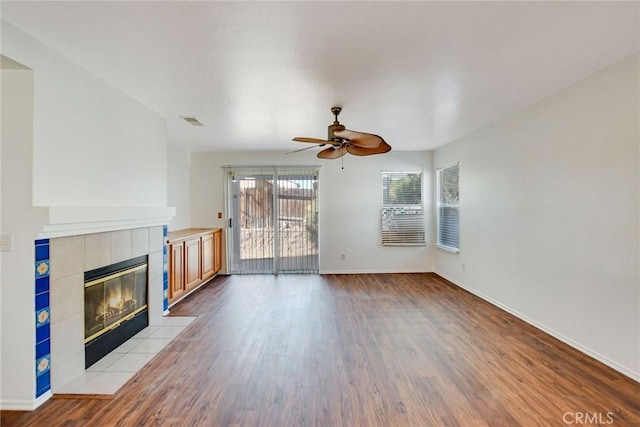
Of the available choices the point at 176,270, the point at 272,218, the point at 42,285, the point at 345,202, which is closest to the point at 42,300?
the point at 42,285

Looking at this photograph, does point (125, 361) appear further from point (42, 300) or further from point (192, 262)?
point (192, 262)

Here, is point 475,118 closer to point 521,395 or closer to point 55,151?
point 521,395

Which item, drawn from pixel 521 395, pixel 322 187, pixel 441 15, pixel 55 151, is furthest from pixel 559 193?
pixel 55 151

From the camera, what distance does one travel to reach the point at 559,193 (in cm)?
290

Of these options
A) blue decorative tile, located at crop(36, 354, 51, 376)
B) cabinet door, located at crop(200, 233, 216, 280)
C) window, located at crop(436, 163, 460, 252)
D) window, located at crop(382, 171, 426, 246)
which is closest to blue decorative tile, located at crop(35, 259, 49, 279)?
blue decorative tile, located at crop(36, 354, 51, 376)

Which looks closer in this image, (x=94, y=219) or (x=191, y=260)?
(x=94, y=219)

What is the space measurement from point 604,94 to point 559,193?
0.92 m

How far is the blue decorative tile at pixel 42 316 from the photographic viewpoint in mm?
1980

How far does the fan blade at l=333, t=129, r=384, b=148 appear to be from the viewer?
2766 mm

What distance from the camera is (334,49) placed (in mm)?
2094

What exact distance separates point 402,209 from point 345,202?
3.85 ft

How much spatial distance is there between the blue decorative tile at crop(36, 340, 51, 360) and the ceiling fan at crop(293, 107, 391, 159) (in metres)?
2.54

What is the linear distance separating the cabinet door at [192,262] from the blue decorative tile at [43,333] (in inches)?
89.3

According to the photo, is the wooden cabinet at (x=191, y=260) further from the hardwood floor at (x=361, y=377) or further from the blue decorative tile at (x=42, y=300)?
the blue decorative tile at (x=42, y=300)
